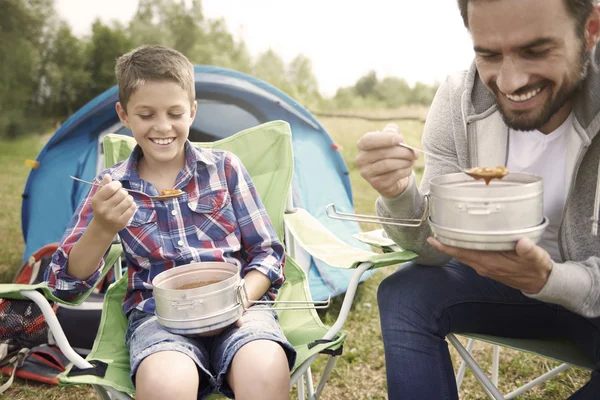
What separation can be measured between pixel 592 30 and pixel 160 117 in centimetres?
125

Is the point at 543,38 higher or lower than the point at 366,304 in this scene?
higher

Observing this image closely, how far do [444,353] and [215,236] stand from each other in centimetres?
81

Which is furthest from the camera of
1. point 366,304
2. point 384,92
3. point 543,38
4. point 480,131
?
point 384,92

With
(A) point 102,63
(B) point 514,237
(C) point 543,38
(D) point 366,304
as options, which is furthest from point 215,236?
(A) point 102,63

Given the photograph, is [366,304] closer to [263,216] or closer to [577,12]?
[263,216]

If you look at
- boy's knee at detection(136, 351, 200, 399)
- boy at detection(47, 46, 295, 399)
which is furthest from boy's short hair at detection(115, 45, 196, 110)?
boy's knee at detection(136, 351, 200, 399)

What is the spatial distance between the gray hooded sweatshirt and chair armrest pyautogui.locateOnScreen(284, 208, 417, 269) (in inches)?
2.6

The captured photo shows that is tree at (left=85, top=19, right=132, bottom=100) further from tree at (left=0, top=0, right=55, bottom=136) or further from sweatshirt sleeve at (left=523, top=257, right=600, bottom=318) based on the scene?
sweatshirt sleeve at (left=523, top=257, right=600, bottom=318)

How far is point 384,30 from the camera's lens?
1412 cm

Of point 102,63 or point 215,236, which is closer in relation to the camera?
point 215,236

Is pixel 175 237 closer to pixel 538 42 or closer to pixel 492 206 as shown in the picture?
pixel 492 206

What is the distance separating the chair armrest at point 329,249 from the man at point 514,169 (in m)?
0.06

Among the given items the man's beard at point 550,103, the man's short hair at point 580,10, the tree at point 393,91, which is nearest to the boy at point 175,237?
the man's beard at point 550,103

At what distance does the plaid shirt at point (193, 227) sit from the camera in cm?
169
